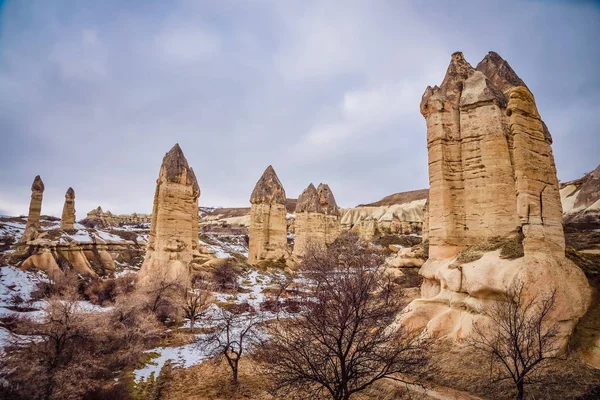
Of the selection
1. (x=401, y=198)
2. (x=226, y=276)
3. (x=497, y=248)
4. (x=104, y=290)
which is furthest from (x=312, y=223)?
(x=401, y=198)

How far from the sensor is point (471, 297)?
7711 millimetres

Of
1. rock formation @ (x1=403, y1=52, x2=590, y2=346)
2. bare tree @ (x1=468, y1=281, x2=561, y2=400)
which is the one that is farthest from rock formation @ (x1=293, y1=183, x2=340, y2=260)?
→ bare tree @ (x1=468, y1=281, x2=561, y2=400)

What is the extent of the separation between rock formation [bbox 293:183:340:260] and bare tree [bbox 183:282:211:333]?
470 inches

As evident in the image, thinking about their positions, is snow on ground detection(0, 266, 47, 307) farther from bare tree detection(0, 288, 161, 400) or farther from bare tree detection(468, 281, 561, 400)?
bare tree detection(468, 281, 561, 400)

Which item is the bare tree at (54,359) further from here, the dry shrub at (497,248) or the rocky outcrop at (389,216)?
the rocky outcrop at (389,216)

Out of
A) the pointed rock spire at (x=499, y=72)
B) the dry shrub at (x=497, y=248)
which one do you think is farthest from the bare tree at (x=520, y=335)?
the pointed rock spire at (x=499, y=72)

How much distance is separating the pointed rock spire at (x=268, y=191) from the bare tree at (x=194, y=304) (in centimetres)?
1007

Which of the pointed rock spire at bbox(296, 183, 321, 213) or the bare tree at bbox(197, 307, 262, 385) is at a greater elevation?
the pointed rock spire at bbox(296, 183, 321, 213)

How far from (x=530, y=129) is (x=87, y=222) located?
209ft

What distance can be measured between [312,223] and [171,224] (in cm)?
1409

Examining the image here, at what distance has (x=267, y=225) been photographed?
25.4 meters

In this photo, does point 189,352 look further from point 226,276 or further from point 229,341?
point 226,276

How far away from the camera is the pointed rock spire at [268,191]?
84.2 ft

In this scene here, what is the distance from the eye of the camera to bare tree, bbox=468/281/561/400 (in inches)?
213
